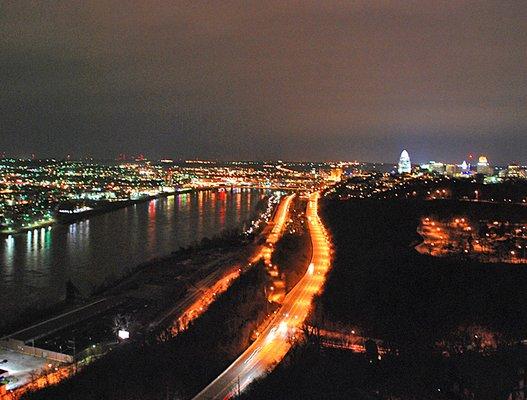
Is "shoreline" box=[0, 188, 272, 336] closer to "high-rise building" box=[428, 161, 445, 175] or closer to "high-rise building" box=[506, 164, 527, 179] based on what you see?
"high-rise building" box=[506, 164, 527, 179]

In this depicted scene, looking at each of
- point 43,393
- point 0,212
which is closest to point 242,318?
point 43,393

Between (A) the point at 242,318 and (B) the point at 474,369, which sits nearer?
(B) the point at 474,369

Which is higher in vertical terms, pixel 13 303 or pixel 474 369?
pixel 474 369

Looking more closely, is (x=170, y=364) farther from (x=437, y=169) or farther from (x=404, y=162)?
(x=404, y=162)

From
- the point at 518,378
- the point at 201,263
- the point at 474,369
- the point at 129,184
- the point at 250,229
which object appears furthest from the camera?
the point at 129,184

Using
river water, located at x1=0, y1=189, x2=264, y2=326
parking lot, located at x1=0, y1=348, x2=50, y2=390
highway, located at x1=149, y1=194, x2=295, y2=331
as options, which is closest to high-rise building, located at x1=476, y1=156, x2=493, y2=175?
river water, located at x1=0, y1=189, x2=264, y2=326

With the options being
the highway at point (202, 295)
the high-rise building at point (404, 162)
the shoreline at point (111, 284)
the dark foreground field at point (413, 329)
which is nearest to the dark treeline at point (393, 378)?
the dark foreground field at point (413, 329)

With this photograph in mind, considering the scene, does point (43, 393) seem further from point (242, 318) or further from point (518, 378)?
point (518, 378)
